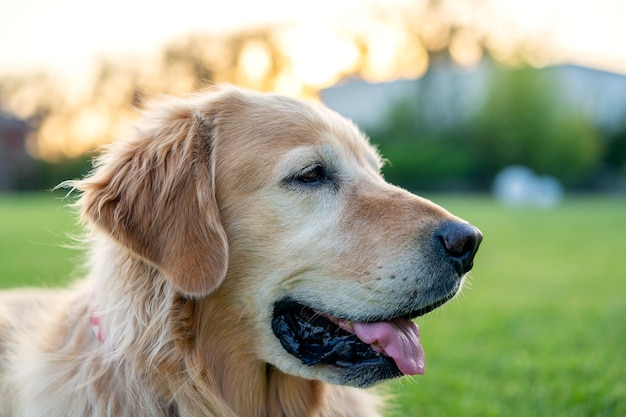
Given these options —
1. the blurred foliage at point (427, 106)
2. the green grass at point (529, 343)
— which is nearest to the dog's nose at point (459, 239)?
the green grass at point (529, 343)

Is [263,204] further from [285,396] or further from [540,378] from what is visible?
[540,378]

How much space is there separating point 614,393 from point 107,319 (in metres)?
3.15

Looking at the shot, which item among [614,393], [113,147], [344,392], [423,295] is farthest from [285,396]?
[614,393]

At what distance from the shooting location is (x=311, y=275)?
9.89 ft

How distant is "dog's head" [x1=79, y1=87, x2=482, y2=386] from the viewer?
294 centimetres

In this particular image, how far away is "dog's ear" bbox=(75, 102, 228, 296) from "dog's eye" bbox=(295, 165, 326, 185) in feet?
1.41

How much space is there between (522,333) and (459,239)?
4.00m

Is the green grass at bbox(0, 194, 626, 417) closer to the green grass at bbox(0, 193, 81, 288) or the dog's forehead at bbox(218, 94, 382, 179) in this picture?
the green grass at bbox(0, 193, 81, 288)

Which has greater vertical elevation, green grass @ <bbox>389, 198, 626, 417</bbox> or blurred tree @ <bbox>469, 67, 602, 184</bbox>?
green grass @ <bbox>389, 198, 626, 417</bbox>

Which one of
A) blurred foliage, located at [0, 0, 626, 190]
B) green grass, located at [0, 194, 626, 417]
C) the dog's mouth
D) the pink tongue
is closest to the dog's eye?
the dog's mouth

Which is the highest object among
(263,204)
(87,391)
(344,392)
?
(263,204)

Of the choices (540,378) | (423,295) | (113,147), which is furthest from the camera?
(540,378)

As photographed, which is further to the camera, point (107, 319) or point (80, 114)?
point (80, 114)

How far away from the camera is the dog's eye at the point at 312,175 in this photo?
3.19m
